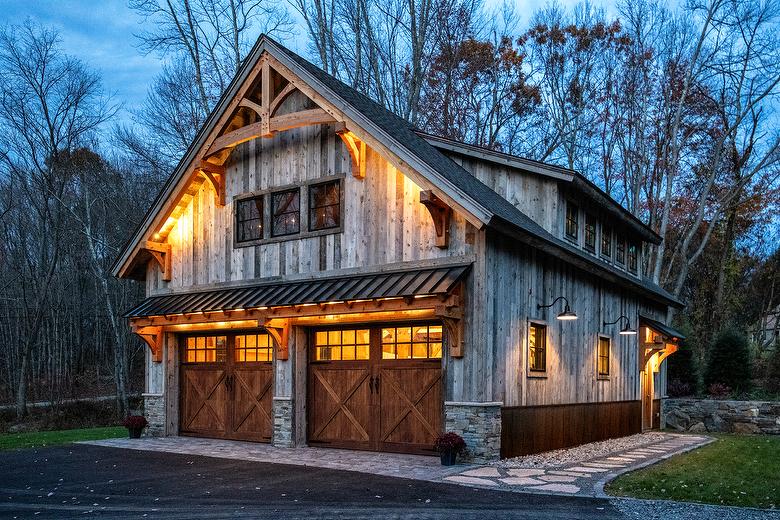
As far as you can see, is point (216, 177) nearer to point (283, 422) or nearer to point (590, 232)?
point (283, 422)

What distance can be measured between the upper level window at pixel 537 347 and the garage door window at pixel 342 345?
288 centimetres

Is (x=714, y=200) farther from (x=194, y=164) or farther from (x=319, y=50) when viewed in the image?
(x=194, y=164)

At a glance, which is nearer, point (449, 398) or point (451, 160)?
point (449, 398)

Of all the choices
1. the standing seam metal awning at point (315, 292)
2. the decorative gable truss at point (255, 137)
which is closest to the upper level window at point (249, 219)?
the decorative gable truss at point (255, 137)

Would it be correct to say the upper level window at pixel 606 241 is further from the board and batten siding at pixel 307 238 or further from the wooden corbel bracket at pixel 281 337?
the wooden corbel bracket at pixel 281 337

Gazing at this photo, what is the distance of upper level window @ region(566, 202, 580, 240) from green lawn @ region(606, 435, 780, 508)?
190 inches

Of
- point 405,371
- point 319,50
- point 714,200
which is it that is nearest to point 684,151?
point 714,200

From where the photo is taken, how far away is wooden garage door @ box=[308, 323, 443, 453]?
40.0 feet

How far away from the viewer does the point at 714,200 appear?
2870 centimetres

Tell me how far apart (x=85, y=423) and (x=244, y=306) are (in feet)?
43.1

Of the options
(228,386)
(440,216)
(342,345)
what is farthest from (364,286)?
(228,386)

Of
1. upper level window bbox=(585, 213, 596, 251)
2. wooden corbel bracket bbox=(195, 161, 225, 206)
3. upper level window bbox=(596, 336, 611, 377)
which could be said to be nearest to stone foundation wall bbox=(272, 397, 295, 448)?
wooden corbel bracket bbox=(195, 161, 225, 206)

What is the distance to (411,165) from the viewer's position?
11.7 meters

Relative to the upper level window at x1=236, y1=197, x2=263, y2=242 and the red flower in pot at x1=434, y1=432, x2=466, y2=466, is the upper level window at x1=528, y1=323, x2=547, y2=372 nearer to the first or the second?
the red flower in pot at x1=434, y1=432, x2=466, y2=466
